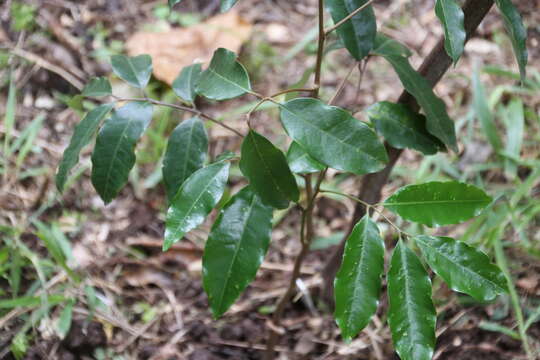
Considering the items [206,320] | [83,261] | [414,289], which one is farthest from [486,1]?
[83,261]

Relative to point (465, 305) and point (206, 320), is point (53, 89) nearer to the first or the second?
point (206, 320)

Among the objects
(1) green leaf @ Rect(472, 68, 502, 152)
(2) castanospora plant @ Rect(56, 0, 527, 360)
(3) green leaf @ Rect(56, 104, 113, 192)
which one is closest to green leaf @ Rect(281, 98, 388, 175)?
(2) castanospora plant @ Rect(56, 0, 527, 360)

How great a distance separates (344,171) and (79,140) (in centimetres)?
46

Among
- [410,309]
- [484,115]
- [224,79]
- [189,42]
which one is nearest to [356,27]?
[224,79]

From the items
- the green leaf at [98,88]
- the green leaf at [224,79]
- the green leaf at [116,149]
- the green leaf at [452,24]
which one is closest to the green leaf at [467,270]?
the green leaf at [452,24]

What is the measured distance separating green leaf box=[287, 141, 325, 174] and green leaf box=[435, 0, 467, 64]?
26 cm

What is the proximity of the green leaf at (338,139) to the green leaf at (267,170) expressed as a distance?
0.05 meters

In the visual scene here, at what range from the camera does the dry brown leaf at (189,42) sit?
208cm

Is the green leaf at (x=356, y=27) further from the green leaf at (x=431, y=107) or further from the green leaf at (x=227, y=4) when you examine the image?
the green leaf at (x=227, y=4)

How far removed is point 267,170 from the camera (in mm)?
779

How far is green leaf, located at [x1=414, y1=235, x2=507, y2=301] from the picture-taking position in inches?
29.7

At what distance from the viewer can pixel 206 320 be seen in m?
1.46

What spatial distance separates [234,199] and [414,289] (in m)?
0.31

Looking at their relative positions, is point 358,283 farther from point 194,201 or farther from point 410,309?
point 194,201
